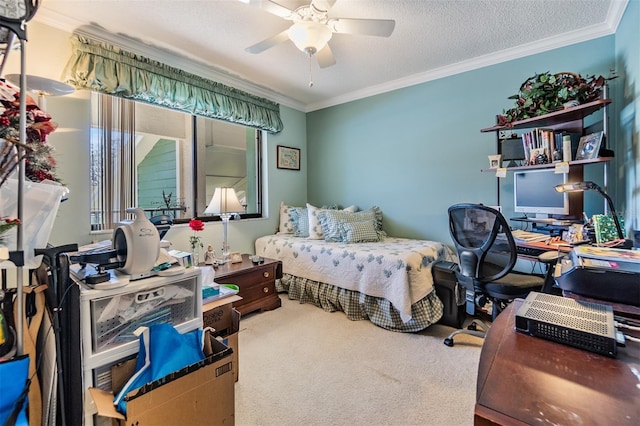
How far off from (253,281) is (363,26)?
227cm

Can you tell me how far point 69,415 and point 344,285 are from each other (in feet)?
6.78

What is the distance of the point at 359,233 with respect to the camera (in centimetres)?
320

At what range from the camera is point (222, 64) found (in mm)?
2998

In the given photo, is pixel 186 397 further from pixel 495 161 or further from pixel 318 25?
pixel 495 161

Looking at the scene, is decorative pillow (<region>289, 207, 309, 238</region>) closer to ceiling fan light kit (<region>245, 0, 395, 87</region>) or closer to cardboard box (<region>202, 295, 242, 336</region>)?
cardboard box (<region>202, 295, 242, 336</region>)

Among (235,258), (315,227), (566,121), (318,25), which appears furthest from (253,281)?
(566,121)

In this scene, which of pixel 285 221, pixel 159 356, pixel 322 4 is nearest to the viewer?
pixel 159 356

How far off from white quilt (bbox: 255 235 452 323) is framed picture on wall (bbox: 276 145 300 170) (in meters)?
1.14

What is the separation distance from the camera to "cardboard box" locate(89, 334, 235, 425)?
1023 mm

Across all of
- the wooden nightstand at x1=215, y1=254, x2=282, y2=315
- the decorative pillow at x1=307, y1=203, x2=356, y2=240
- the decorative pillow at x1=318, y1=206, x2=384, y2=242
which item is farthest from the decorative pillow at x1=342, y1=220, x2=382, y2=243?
the wooden nightstand at x1=215, y1=254, x2=282, y2=315

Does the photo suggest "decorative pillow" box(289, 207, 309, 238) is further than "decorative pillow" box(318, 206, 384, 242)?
Yes

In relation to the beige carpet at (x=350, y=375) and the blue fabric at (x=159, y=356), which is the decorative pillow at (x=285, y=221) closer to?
the beige carpet at (x=350, y=375)

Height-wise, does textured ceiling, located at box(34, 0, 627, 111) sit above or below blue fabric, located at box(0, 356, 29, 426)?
above

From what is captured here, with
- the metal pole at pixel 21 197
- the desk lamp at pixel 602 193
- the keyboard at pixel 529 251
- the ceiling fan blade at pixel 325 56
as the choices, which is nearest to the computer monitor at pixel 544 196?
the desk lamp at pixel 602 193
